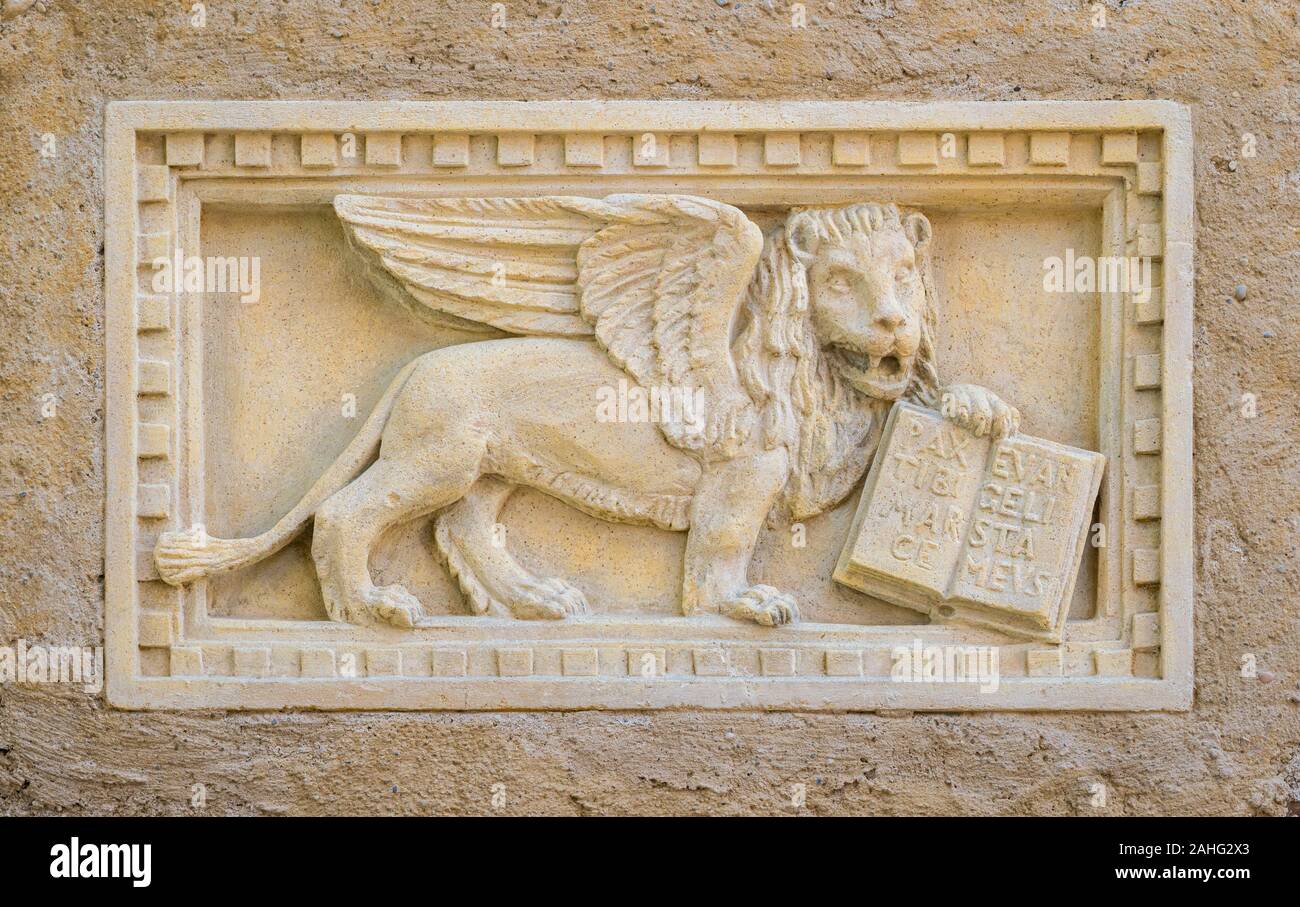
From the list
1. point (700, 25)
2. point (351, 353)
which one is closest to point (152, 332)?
point (351, 353)

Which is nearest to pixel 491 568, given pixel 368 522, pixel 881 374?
pixel 368 522

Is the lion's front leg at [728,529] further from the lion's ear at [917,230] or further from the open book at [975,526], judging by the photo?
the lion's ear at [917,230]

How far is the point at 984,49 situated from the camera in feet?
12.7

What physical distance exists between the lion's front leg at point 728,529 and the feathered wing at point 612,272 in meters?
0.07

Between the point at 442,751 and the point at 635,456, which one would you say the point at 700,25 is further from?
the point at 442,751

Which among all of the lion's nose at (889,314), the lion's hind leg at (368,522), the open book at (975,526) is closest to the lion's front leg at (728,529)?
the open book at (975,526)

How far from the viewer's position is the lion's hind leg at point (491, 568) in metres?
3.78

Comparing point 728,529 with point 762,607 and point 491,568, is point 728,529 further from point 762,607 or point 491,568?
point 491,568

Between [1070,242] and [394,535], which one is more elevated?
[1070,242]

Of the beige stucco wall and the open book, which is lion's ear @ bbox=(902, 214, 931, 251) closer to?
the beige stucco wall

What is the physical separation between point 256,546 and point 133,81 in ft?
3.90

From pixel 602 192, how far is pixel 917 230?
79 centimetres

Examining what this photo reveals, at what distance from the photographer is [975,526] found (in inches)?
149

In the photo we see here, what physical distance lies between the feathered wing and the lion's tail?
26cm
